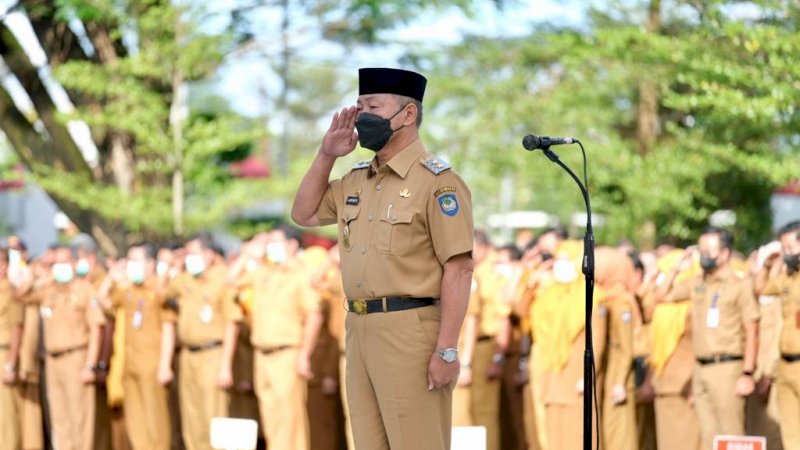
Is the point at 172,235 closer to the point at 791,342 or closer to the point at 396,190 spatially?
the point at 791,342

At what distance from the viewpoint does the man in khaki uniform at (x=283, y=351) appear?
36.1ft

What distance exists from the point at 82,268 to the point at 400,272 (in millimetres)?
7736

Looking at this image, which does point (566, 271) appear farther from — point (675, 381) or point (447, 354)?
point (447, 354)

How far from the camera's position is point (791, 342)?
9.56 metres

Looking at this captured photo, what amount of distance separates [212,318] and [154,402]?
0.95 metres

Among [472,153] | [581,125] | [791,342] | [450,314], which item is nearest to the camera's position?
[450,314]

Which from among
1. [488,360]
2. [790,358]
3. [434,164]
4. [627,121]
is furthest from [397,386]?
[627,121]

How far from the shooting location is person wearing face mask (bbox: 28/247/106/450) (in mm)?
11953

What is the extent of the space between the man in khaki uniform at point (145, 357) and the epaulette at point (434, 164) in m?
6.48

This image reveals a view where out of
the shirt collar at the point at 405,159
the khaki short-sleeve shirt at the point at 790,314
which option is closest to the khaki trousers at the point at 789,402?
the khaki short-sleeve shirt at the point at 790,314

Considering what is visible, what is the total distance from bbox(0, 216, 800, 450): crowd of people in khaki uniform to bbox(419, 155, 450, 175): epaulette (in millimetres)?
4537

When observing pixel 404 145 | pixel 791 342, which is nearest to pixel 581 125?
pixel 791 342

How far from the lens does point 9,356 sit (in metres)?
12.4

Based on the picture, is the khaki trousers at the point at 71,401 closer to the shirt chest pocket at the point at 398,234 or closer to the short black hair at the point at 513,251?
the short black hair at the point at 513,251
